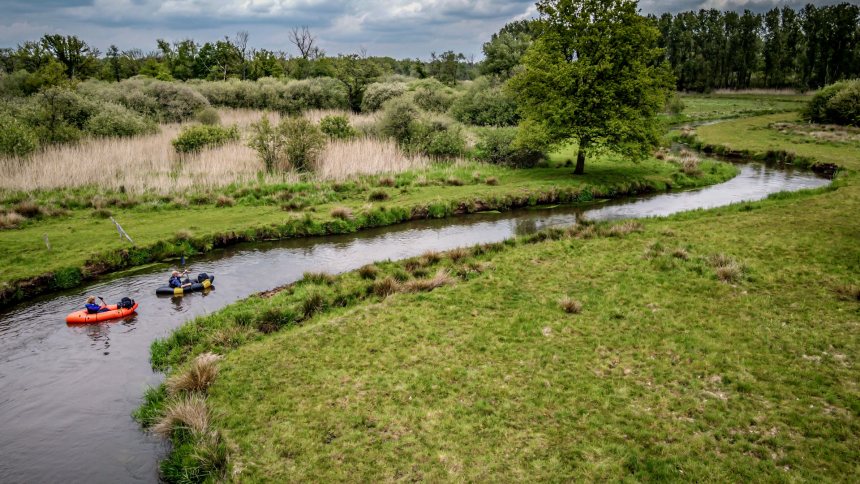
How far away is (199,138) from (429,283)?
23.8m

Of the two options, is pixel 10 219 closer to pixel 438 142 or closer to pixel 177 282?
pixel 177 282

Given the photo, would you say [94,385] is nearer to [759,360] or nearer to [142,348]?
[142,348]

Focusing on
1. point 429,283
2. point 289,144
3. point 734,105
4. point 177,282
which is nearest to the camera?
point 429,283

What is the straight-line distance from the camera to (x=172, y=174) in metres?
27.0

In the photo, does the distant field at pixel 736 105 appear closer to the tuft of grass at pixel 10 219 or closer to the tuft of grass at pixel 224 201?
the tuft of grass at pixel 224 201

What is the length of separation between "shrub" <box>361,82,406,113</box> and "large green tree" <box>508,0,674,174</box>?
23.2 m

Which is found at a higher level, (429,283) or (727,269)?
(727,269)

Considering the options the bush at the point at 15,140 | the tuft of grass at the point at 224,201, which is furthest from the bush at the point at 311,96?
the tuft of grass at the point at 224,201

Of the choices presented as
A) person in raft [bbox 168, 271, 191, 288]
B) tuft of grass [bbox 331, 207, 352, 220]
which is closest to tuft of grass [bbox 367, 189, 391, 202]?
tuft of grass [bbox 331, 207, 352, 220]

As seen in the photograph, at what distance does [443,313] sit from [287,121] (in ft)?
69.3

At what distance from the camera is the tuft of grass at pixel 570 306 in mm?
12242

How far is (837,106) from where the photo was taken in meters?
51.4

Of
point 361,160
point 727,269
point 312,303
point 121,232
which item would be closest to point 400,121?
point 361,160

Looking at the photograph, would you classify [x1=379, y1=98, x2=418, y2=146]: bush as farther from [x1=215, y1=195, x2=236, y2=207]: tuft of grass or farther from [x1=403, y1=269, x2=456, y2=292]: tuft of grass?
[x1=403, y1=269, x2=456, y2=292]: tuft of grass
